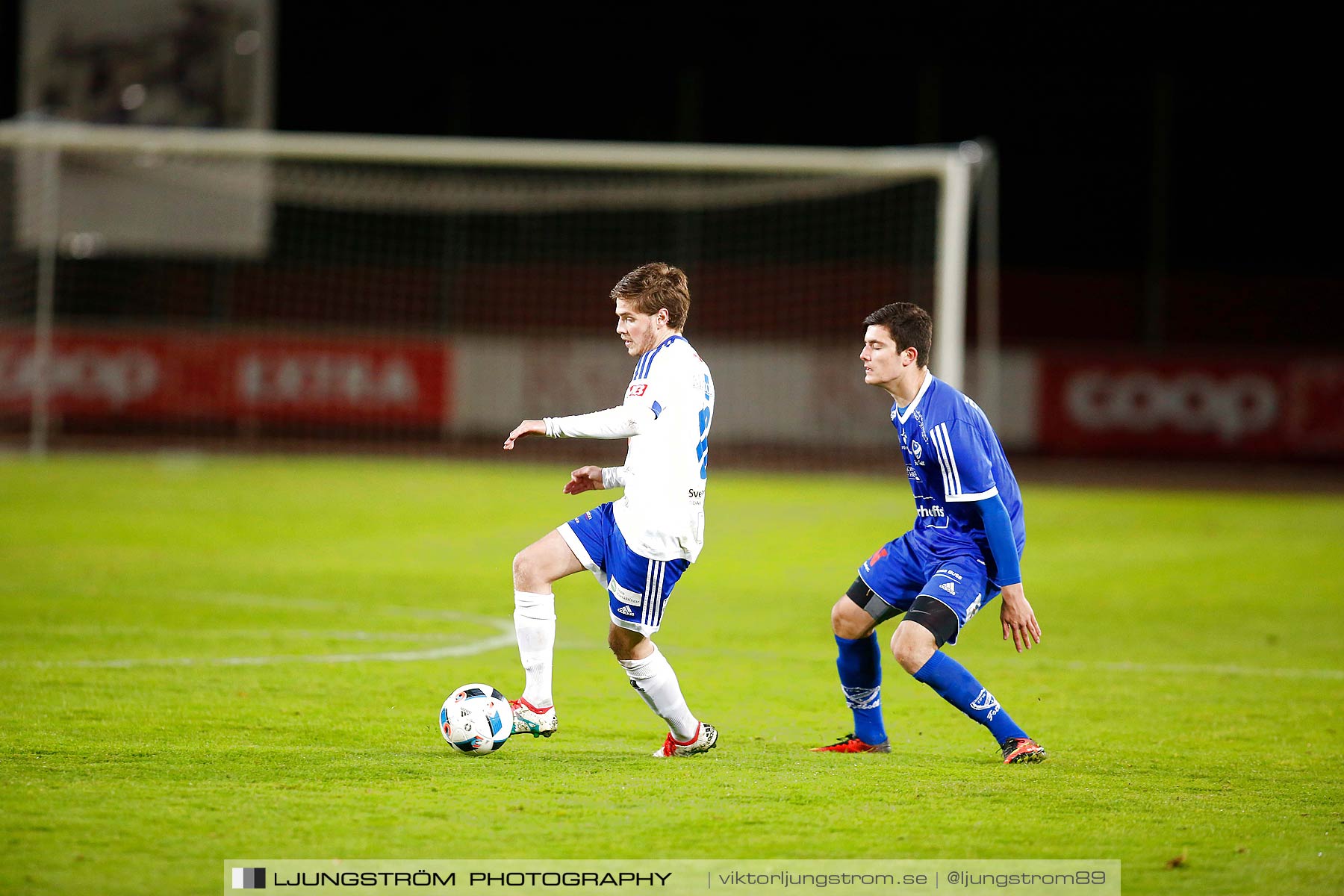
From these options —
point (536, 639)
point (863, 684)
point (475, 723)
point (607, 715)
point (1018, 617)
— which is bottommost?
point (607, 715)

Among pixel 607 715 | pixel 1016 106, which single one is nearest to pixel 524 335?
pixel 1016 106

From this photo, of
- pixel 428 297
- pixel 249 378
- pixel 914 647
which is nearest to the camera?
pixel 914 647

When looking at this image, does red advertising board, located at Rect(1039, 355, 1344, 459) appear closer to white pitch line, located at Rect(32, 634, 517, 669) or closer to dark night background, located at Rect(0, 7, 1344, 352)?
dark night background, located at Rect(0, 7, 1344, 352)

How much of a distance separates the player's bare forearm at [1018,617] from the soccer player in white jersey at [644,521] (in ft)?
4.01

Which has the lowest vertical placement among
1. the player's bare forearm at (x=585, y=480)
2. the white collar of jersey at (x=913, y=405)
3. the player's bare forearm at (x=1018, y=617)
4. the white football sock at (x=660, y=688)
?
the white football sock at (x=660, y=688)

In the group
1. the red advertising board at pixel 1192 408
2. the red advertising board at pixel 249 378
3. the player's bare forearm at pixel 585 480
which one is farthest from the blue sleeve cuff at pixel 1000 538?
the red advertising board at pixel 1192 408

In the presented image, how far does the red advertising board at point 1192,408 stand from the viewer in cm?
2519

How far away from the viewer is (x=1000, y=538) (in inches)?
216

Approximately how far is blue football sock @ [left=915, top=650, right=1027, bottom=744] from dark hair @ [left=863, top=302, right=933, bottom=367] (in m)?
1.19

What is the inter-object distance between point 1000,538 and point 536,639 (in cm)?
187

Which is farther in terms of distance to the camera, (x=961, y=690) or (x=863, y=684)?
(x=863, y=684)

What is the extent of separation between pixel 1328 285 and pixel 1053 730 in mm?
24503

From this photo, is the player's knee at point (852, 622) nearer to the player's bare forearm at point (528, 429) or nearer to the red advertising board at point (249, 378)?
the player's bare forearm at point (528, 429)

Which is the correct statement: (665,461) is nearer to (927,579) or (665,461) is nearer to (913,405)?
(913,405)
